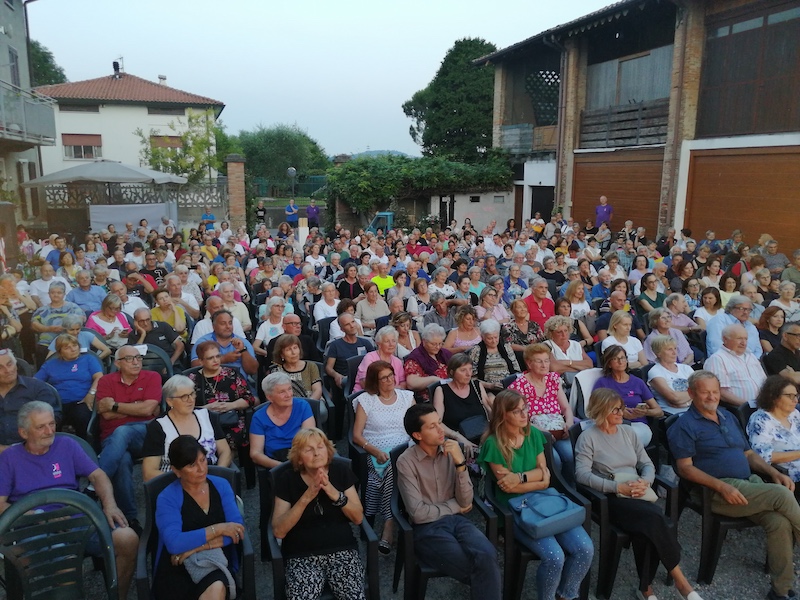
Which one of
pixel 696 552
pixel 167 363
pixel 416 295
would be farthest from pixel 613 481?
pixel 416 295

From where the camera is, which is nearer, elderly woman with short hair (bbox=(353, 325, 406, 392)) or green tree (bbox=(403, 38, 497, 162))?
elderly woman with short hair (bbox=(353, 325, 406, 392))

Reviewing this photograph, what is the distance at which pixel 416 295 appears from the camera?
7535 mm

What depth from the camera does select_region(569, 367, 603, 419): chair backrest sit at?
4.62 metres

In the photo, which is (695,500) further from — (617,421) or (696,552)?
(617,421)

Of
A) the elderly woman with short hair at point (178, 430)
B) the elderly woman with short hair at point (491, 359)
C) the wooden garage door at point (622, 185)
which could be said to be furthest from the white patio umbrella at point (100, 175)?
the elderly woman with short hair at point (178, 430)

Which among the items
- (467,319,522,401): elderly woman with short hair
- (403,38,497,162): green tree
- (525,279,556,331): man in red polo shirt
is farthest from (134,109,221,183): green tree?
(467,319,522,401): elderly woman with short hair

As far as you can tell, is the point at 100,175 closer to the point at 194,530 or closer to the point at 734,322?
the point at 194,530

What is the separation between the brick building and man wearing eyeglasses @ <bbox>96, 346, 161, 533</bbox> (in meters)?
12.4

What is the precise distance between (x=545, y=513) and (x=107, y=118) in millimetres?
38049

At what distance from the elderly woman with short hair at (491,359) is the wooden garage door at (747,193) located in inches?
386

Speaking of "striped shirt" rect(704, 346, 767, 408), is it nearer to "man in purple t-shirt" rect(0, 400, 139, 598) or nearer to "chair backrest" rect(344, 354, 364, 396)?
"chair backrest" rect(344, 354, 364, 396)

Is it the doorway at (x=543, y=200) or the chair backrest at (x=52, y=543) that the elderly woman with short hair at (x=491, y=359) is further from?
the doorway at (x=543, y=200)

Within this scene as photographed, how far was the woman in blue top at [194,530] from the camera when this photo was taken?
296 centimetres

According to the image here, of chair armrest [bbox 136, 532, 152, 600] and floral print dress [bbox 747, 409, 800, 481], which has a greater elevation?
floral print dress [bbox 747, 409, 800, 481]
